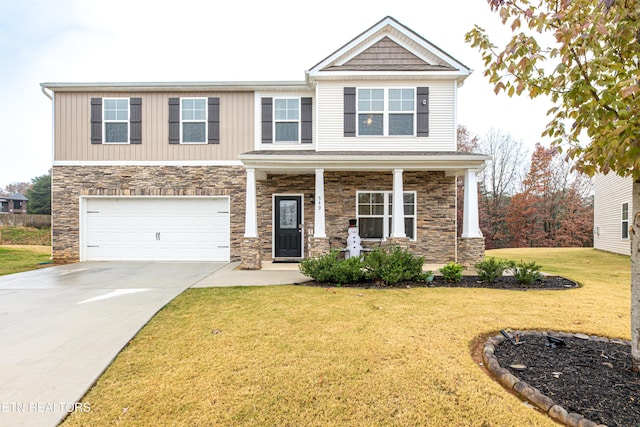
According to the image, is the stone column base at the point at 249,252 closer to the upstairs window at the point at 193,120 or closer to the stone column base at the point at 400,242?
the stone column base at the point at 400,242

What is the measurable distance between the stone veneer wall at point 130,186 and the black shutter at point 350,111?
386 centimetres

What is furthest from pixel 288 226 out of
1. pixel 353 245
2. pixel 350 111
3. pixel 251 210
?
pixel 350 111

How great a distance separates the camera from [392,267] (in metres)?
6.73

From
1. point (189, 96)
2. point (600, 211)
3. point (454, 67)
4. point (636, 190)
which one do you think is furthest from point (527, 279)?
point (600, 211)

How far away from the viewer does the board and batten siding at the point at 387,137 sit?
32.3ft

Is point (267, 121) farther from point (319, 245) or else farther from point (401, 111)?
point (319, 245)

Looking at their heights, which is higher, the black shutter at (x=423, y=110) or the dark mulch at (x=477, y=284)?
the black shutter at (x=423, y=110)

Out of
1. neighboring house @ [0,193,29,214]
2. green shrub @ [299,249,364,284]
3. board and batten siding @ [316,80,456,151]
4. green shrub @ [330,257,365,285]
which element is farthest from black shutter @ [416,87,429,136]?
neighboring house @ [0,193,29,214]

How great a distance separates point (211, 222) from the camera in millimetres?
10477

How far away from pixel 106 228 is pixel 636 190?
1288cm

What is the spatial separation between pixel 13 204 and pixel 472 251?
53949 millimetres

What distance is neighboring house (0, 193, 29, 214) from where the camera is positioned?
38.2m

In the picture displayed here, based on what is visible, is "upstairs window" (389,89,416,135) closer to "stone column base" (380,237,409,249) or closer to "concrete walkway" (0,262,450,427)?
"stone column base" (380,237,409,249)

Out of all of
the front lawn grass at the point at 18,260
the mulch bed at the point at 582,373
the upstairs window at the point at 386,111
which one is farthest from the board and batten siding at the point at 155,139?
the mulch bed at the point at 582,373
